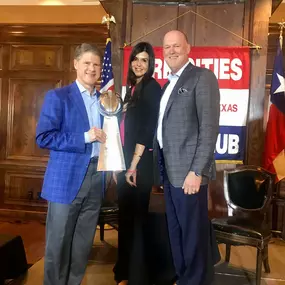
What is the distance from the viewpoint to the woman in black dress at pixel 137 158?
1979 mm

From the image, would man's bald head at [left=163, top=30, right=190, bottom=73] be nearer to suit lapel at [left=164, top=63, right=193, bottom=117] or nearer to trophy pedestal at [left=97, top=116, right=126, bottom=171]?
suit lapel at [left=164, top=63, right=193, bottom=117]

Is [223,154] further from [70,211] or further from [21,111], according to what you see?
[21,111]

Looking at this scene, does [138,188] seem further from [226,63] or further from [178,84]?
[226,63]

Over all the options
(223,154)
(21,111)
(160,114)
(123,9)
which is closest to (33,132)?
(21,111)

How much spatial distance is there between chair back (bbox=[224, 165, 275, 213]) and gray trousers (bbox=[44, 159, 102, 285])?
1.28m

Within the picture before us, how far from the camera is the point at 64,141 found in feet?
5.62

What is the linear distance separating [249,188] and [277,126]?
933 mm

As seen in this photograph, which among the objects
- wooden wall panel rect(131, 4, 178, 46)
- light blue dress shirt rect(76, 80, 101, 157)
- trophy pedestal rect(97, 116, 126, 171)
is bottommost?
trophy pedestal rect(97, 116, 126, 171)

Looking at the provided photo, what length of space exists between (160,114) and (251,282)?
1379 millimetres

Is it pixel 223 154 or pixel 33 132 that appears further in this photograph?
pixel 33 132

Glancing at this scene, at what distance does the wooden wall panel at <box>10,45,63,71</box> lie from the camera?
4074 millimetres

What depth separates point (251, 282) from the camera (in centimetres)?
250

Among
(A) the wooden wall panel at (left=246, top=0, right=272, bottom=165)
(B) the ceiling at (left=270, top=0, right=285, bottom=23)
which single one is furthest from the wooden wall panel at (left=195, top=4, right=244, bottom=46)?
(B) the ceiling at (left=270, top=0, right=285, bottom=23)

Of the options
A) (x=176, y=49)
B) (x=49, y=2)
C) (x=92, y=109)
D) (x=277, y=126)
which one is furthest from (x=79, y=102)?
(x=49, y=2)
